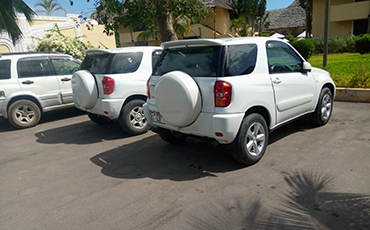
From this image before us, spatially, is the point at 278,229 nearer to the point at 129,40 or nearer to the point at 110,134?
the point at 110,134

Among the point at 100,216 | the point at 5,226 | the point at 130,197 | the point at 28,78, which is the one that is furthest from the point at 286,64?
the point at 28,78

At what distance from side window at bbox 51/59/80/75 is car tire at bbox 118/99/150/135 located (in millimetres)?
3355

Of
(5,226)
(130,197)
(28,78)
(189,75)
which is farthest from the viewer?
(28,78)

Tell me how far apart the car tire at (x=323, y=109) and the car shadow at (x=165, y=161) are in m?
2.17

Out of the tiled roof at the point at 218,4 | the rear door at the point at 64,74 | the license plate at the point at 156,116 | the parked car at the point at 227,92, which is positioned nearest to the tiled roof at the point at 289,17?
the tiled roof at the point at 218,4

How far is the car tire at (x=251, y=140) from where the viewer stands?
4.07 metres

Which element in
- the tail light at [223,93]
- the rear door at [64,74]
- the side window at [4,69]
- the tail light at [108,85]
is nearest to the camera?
the tail light at [223,93]

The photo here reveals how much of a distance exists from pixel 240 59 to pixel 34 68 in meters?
6.20

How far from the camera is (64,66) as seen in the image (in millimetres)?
8492

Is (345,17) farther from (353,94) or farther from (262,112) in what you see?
(262,112)

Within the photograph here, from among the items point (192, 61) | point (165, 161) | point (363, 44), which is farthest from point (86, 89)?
point (363, 44)

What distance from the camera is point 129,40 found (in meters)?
32.8

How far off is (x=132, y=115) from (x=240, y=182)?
10.3ft

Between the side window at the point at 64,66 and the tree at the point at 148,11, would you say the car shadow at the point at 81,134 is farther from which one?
the tree at the point at 148,11
